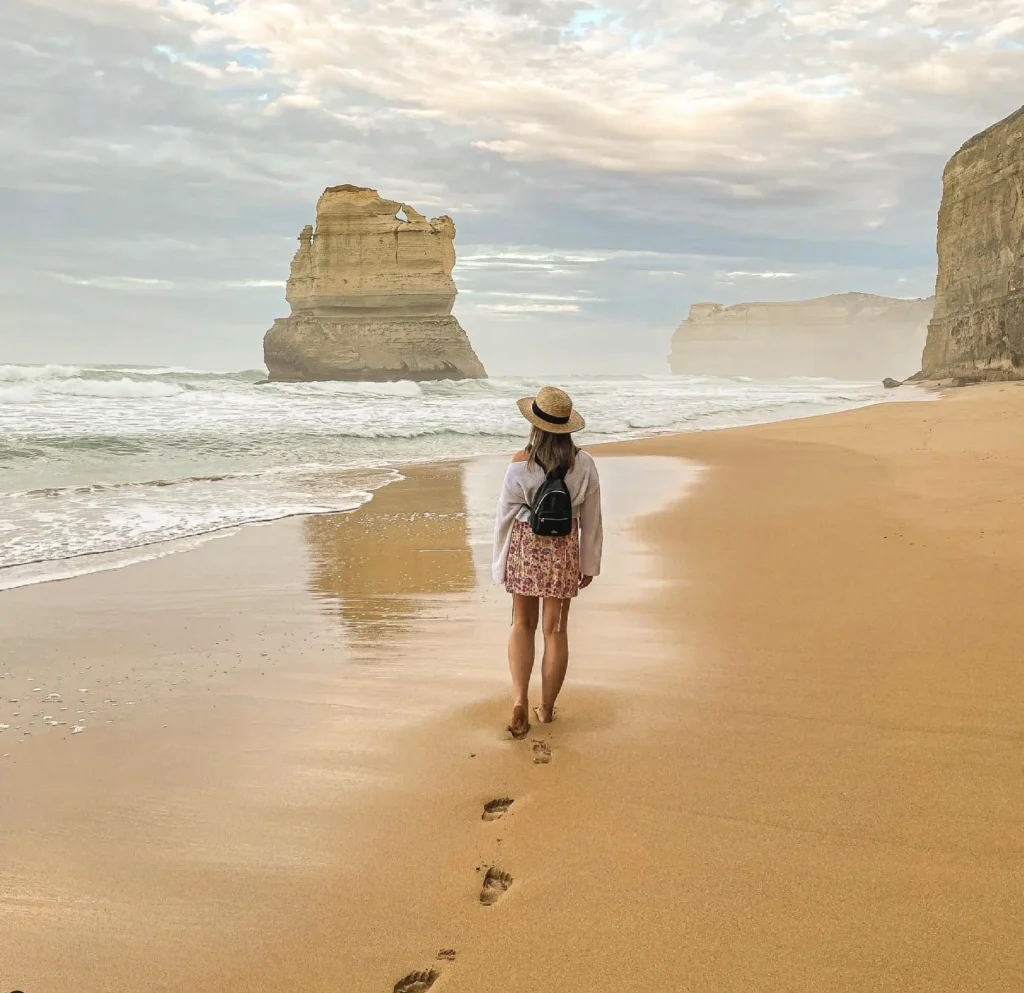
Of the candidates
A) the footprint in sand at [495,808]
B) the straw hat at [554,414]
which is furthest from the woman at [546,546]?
the footprint in sand at [495,808]

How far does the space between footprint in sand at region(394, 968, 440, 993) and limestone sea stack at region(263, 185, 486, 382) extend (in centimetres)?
5307

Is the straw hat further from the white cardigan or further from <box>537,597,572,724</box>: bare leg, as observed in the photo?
<box>537,597,572,724</box>: bare leg

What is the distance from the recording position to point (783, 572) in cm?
598

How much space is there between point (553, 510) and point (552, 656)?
2.03 feet

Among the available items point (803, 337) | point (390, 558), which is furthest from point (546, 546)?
point (803, 337)

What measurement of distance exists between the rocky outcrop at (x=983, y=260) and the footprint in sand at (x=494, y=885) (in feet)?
103

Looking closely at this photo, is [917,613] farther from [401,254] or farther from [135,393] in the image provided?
[401,254]

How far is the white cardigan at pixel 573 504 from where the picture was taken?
3.64 metres

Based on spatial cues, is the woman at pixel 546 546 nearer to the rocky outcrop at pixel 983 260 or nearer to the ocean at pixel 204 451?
the ocean at pixel 204 451

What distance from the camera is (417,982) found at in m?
2.04

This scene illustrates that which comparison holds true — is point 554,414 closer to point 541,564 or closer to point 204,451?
point 541,564

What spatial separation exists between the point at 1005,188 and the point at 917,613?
31178 mm

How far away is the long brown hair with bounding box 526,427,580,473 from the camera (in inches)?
142

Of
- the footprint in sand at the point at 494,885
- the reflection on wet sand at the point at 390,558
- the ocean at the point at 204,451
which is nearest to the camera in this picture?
the footprint in sand at the point at 494,885
